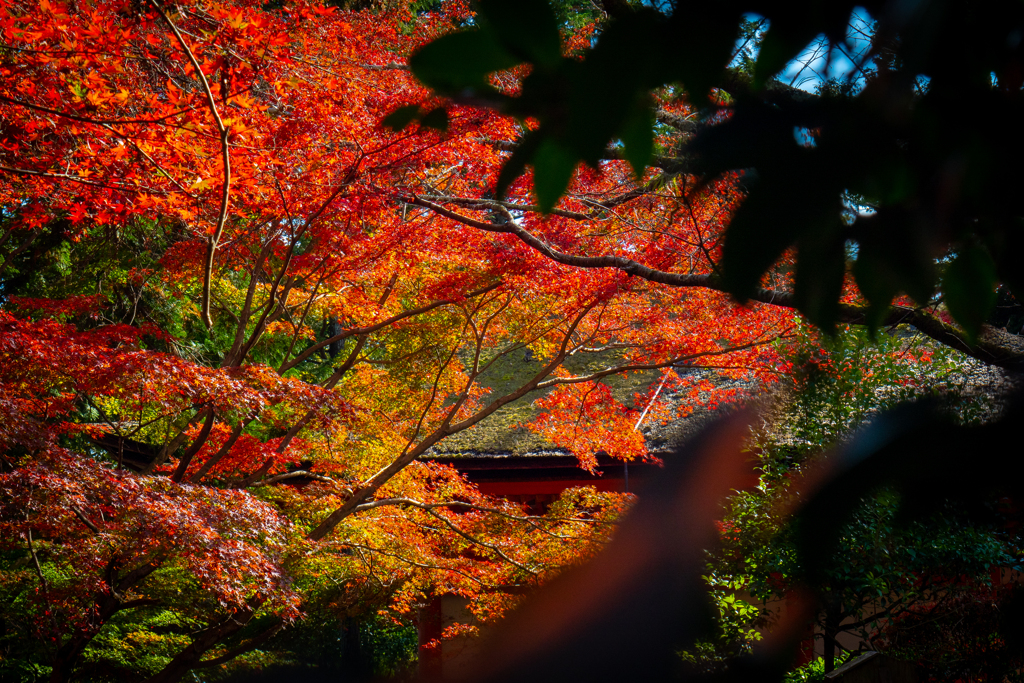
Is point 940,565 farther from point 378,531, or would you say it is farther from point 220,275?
point 220,275

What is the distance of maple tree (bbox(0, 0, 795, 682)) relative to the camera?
15.6 ft

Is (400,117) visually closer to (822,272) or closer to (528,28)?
(528,28)

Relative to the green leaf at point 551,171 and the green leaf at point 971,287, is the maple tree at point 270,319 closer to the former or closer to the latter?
the green leaf at point 971,287

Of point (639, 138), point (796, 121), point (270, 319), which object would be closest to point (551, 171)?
point (639, 138)

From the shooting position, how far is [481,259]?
6918 millimetres

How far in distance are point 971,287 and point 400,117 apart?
1.45ft

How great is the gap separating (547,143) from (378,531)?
23.2 ft

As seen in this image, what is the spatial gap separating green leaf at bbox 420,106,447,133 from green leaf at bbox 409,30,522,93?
0.25 feet

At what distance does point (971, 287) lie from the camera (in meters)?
0.54

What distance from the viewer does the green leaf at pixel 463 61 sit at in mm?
426

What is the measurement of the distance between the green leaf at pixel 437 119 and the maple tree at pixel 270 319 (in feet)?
8.49

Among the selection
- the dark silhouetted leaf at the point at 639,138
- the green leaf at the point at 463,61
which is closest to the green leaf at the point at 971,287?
the dark silhouetted leaf at the point at 639,138

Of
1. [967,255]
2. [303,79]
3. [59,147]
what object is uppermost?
[303,79]

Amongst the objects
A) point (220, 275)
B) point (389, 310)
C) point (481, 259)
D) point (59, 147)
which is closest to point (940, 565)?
point (481, 259)
